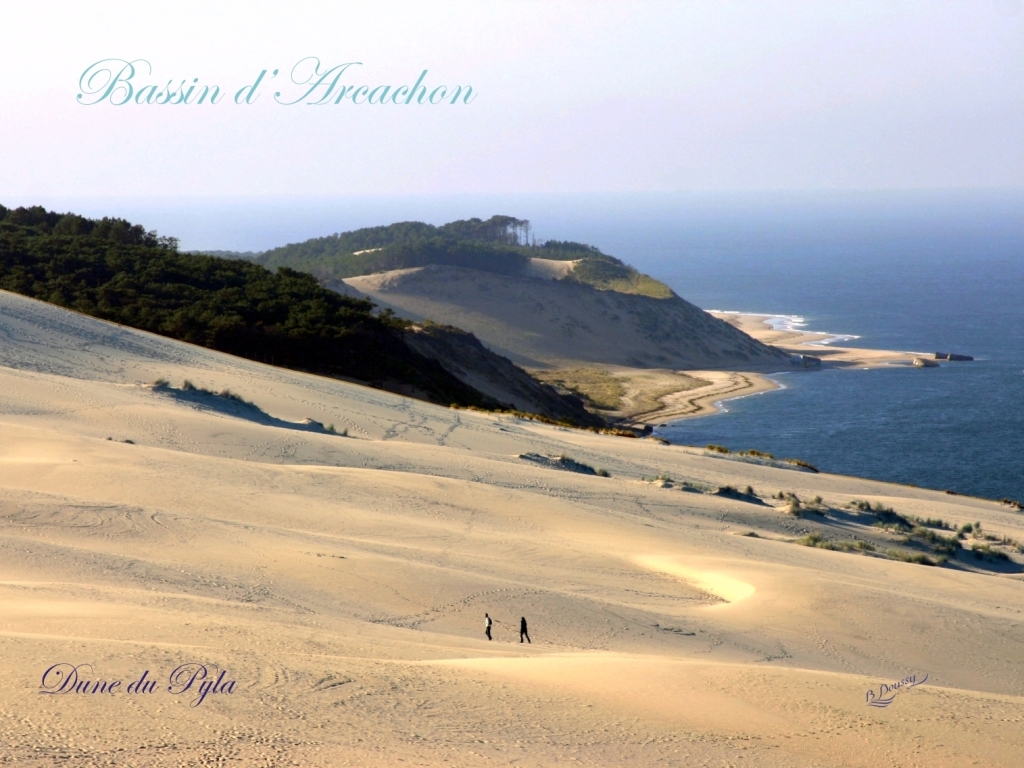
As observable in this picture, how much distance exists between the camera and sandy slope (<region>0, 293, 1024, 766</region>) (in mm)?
6797

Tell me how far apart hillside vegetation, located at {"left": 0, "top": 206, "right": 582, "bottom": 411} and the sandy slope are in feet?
52.2

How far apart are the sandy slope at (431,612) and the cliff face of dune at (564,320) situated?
56.3 m

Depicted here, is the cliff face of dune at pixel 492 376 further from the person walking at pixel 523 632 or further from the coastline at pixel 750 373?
the person walking at pixel 523 632

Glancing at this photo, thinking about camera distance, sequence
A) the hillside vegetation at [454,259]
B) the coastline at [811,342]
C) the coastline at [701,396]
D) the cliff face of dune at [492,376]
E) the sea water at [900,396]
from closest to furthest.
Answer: the sea water at [900,396] < the cliff face of dune at [492,376] < the coastline at [701,396] < the coastline at [811,342] < the hillside vegetation at [454,259]

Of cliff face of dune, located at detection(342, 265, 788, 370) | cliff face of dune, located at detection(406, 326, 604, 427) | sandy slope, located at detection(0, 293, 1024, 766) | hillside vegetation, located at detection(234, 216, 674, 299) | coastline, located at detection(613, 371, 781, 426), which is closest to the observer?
sandy slope, located at detection(0, 293, 1024, 766)

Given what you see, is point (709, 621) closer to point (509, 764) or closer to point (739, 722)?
point (739, 722)

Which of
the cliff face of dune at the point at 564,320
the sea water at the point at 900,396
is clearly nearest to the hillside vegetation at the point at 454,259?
the cliff face of dune at the point at 564,320

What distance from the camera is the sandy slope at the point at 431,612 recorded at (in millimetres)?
6797

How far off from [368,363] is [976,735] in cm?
3199

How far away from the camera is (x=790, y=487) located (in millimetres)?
24781

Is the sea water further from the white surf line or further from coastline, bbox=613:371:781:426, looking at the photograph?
coastline, bbox=613:371:781:426

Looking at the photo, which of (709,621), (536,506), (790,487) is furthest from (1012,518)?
(709,621)

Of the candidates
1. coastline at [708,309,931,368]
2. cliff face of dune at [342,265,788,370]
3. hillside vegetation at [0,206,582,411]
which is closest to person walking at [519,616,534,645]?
hillside vegetation at [0,206,582,411]

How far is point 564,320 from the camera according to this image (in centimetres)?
8519
